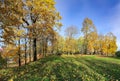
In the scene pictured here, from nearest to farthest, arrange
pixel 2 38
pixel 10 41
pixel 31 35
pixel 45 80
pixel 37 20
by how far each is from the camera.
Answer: pixel 45 80
pixel 2 38
pixel 10 41
pixel 31 35
pixel 37 20

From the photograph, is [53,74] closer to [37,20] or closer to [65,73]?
[65,73]

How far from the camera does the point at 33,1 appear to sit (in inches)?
693

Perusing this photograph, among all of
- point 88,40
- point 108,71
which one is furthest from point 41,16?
point 88,40

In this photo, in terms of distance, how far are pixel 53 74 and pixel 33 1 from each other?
11.4 m

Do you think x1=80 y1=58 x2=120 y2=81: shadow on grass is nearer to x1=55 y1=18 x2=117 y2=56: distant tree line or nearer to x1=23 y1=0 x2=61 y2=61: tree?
x1=23 y1=0 x2=61 y2=61: tree

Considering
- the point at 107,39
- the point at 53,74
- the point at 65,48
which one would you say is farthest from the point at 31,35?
the point at 107,39

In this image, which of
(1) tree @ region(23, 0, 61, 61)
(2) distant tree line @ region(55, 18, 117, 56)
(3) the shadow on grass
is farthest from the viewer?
(2) distant tree line @ region(55, 18, 117, 56)

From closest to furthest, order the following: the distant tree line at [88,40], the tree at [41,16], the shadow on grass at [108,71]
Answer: the shadow on grass at [108,71] < the tree at [41,16] < the distant tree line at [88,40]

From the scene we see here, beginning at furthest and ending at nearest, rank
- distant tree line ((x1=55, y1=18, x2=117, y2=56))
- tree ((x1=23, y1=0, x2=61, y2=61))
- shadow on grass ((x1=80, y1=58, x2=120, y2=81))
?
distant tree line ((x1=55, y1=18, x2=117, y2=56)) → tree ((x1=23, y1=0, x2=61, y2=61)) → shadow on grass ((x1=80, y1=58, x2=120, y2=81))

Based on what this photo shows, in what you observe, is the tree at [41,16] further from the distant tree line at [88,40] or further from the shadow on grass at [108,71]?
the distant tree line at [88,40]

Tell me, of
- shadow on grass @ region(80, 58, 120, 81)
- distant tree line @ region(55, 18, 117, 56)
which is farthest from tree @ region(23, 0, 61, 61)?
distant tree line @ region(55, 18, 117, 56)

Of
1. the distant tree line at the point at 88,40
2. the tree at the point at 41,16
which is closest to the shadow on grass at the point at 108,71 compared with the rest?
the tree at the point at 41,16

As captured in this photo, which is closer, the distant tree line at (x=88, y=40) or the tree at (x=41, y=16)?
the tree at (x=41, y=16)

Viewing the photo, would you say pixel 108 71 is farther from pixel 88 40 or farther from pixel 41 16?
pixel 88 40
